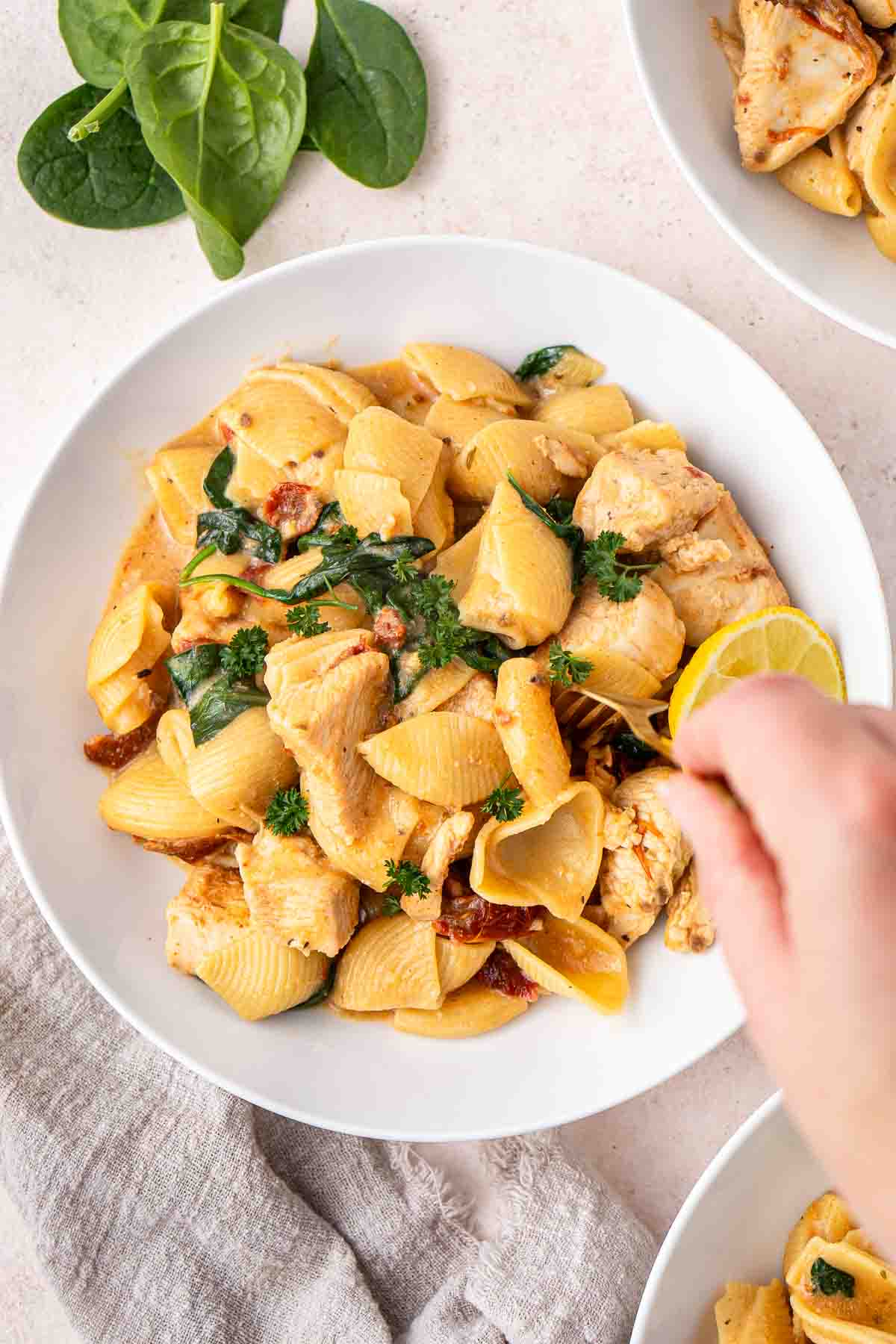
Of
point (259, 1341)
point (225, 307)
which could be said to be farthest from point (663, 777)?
point (259, 1341)

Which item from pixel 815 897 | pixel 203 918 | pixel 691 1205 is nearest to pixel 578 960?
pixel 691 1205

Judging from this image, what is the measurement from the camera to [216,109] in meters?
2.47

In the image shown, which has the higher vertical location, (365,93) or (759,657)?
(365,93)

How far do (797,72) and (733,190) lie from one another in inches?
8.4

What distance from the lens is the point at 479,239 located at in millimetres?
2279

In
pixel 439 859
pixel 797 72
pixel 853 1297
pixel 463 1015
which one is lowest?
pixel 853 1297

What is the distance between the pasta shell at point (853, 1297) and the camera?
2268 millimetres

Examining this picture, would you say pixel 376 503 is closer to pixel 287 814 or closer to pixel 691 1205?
pixel 287 814

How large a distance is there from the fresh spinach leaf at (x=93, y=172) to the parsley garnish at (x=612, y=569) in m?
1.17

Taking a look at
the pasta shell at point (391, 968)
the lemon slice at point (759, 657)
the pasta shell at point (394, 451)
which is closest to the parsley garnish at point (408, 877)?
the pasta shell at point (391, 968)

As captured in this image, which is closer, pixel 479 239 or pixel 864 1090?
pixel 864 1090

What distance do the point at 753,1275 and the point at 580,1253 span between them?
336 mm

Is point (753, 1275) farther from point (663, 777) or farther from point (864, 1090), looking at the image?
point (864, 1090)

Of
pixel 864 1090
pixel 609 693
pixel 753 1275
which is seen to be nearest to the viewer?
pixel 864 1090
